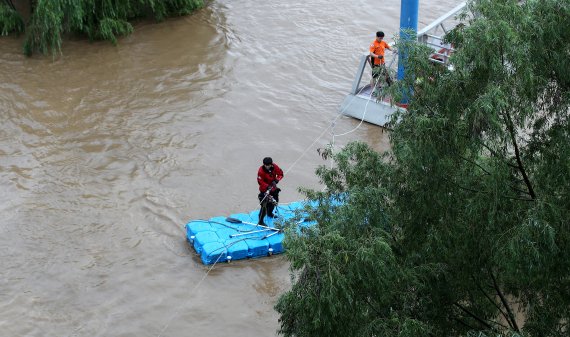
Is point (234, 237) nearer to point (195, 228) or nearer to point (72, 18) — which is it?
point (195, 228)

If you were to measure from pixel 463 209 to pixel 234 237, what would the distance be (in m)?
6.24

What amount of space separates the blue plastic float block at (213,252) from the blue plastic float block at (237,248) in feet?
0.29

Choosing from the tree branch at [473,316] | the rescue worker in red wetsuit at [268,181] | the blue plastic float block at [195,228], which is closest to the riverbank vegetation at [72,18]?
the blue plastic float block at [195,228]

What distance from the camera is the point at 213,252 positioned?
44.3ft

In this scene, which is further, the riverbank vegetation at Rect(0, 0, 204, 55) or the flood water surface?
the riverbank vegetation at Rect(0, 0, 204, 55)

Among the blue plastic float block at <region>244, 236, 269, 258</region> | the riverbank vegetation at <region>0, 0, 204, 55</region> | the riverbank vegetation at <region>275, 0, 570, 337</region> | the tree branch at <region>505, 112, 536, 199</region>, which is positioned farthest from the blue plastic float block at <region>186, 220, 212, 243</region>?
the riverbank vegetation at <region>0, 0, 204, 55</region>

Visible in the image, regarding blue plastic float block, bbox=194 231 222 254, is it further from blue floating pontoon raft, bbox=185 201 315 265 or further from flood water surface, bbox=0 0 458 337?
flood water surface, bbox=0 0 458 337

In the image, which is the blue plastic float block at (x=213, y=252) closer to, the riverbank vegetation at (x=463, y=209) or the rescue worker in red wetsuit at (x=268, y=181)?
the rescue worker in red wetsuit at (x=268, y=181)

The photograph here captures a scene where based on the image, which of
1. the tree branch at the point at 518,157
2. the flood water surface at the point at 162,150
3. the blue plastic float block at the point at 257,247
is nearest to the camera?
the tree branch at the point at 518,157

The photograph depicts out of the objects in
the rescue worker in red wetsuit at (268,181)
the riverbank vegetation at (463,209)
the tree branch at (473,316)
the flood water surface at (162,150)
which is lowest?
the flood water surface at (162,150)

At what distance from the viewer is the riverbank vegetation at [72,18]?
65.1ft

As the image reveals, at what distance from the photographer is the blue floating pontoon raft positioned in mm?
13609

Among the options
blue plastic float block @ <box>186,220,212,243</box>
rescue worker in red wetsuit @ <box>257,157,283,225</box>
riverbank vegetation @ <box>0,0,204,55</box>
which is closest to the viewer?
rescue worker in red wetsuit @ <box>257,157,283,225</box>

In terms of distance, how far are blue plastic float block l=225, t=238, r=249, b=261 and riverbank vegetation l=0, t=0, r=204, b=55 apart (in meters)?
8.88
